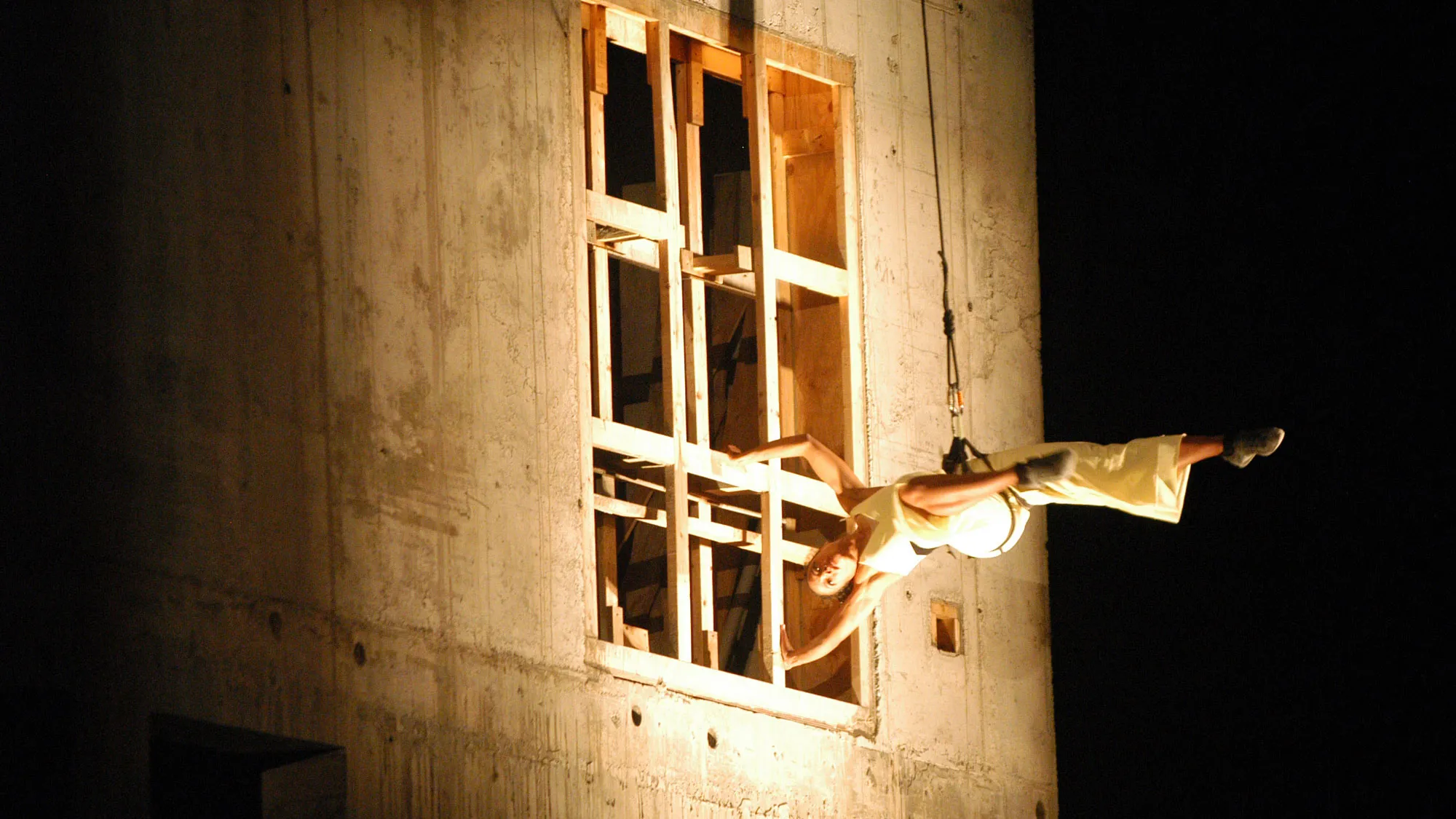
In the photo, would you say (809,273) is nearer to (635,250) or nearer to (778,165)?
(778,165)

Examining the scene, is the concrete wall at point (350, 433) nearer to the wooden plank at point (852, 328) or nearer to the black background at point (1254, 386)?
the wooden plank at point (852, 328)

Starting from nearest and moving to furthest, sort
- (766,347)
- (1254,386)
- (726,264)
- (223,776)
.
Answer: (223,776), (726,264), (766,347), (1254,386)

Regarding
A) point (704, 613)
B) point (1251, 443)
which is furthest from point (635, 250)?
point (1251, 443)

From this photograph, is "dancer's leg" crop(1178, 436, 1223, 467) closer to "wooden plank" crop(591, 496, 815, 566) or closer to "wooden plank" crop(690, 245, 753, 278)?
"wooden plank" crop(591, 496, 815, 566)

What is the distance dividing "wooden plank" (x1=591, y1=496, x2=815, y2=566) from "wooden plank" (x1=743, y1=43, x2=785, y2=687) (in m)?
0.14

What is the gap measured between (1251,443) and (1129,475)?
1.75 ft

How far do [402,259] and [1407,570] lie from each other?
482 centimetres

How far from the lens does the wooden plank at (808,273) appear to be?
8344 millimetres

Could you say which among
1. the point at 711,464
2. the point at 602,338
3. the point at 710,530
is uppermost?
the point at 602,338

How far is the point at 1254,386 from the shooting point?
8930mm

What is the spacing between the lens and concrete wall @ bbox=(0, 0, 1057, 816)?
5602mm

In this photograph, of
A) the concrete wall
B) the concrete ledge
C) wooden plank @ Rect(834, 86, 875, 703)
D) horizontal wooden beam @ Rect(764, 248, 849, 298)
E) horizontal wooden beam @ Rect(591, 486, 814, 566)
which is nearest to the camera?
the concrete wall

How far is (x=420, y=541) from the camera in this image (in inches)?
259

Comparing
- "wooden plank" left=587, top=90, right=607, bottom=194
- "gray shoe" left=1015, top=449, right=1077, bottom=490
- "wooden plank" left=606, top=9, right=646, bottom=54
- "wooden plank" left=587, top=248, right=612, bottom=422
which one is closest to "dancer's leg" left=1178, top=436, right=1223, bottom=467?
"gray shoe" left=1015, top=449, right=1077, bottom=490
